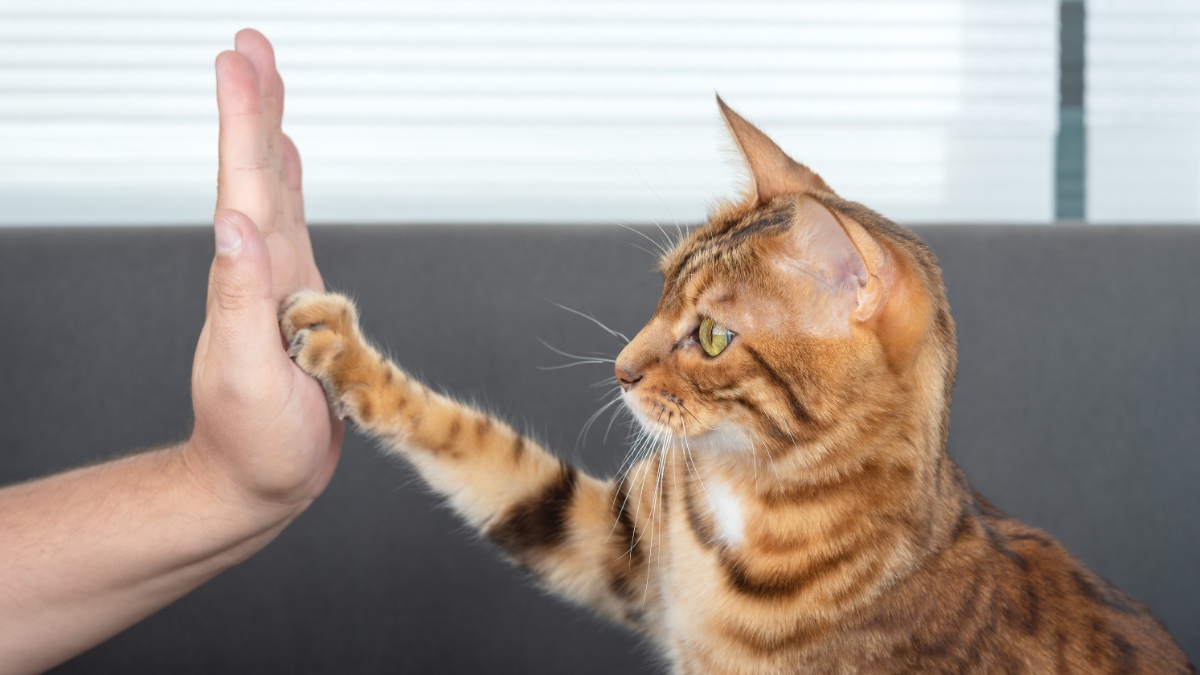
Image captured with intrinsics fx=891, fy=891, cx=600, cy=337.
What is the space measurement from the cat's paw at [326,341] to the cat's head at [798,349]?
11.3 inches

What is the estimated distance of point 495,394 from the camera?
1.57 meters

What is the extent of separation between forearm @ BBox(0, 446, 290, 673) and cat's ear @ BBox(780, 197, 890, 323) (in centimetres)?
60

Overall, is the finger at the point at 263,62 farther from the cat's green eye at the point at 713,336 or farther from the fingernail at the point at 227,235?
the cat's green eye at the point at 713,336

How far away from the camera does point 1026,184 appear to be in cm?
201

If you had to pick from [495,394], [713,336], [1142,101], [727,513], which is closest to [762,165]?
[713,336]

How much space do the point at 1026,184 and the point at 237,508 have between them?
180 cm

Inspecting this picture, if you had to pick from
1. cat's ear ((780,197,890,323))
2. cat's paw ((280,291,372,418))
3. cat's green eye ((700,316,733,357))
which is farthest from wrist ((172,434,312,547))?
cat's ear ((780,197,890,323))

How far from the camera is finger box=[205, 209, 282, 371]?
0.77 m

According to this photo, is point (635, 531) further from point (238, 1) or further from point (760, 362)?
point (238, 1)

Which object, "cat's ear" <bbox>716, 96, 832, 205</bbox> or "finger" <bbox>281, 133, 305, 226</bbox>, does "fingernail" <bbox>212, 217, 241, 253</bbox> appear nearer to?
"finger" <bbox>281, 133, 305, 226</bbox>

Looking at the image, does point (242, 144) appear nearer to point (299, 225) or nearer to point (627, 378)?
point (299, 225)

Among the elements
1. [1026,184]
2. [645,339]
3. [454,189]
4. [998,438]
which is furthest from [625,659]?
[1026,184]

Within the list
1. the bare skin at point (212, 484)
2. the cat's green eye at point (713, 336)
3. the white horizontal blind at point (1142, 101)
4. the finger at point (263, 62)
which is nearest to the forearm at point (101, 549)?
the bare skin at point (212, 484)

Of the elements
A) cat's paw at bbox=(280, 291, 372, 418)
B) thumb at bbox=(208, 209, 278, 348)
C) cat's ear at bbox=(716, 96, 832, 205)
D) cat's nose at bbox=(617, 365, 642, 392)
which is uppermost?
cat's ear at bbox=(716, 96, 832, 205)
